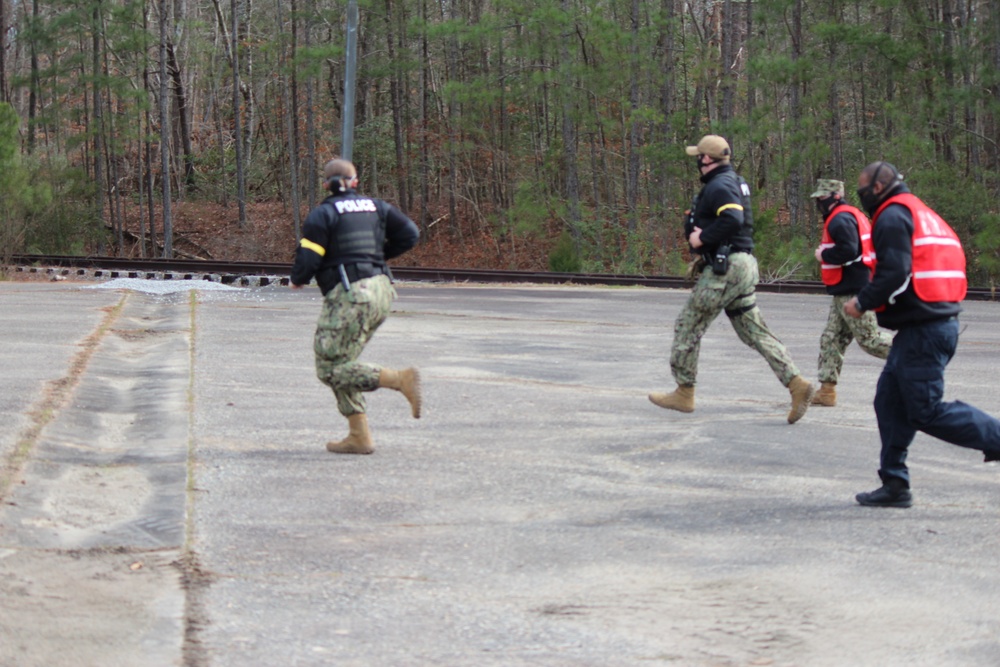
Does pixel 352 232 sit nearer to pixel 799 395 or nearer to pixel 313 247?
pixel 313 247

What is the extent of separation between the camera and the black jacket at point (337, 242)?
7531 mm

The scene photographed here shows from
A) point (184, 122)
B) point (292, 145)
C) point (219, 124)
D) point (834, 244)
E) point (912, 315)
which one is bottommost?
point (912, 315)

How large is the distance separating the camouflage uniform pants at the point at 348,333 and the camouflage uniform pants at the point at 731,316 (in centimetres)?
244

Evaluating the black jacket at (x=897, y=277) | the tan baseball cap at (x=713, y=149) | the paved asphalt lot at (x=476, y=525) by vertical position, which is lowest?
the paved asphalt lot at (x=476, y=525)

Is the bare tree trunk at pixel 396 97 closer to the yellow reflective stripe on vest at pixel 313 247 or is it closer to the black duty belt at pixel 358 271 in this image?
the black duty belt at pixel 358 271

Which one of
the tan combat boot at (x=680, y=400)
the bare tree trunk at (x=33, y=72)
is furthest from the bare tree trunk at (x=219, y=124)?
the tan combat boot at (x=680, y=400)

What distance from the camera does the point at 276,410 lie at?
31.1ft

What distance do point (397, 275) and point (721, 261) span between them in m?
15.0

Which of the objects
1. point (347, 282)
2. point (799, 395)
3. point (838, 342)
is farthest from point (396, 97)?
point (347, 282)

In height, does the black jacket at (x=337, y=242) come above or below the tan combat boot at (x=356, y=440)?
above

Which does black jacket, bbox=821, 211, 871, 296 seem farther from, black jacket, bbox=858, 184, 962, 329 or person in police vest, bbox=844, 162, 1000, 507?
black jacket, bbox=858, 184, 962, 329

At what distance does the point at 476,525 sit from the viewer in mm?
6293

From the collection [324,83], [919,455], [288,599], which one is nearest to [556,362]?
[919,455]

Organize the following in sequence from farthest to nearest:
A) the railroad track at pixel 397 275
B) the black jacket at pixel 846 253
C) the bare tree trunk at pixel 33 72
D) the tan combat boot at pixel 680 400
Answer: the bare tree trunk at pixel 33 72
the railroad track at pixel 397 275
the tan combat boot at pixel 680 400
the black jacket at pixel 846 253
